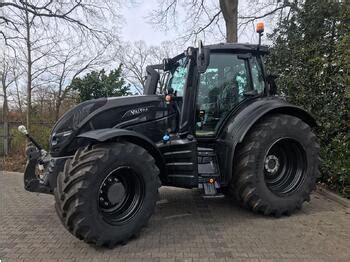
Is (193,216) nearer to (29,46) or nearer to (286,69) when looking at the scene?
(286,69)

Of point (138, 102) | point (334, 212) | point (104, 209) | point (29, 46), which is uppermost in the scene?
point (29, 46)

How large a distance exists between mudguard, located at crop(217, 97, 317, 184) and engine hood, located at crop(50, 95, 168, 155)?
107 centimetres

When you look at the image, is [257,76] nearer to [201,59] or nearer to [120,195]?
[201,59]

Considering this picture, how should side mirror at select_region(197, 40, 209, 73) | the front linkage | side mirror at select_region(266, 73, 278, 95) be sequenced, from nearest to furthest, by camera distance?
the front linkage
side mirror at select_region(197, 40, 209, 73)
side mirror at select_region(266, 73, 278, 95)

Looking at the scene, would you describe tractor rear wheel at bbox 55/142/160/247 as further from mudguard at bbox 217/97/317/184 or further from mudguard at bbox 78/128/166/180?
mudguard at bbox 217/97/317/184

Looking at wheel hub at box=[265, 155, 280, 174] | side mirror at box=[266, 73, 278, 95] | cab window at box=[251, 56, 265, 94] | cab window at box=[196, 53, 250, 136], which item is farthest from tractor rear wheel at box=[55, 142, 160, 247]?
side mirror at box=[266, 73, 278, 95]

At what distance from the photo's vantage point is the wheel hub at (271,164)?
5.94m

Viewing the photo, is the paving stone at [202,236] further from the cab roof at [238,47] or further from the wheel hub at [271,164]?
the cab roof at [238,47]

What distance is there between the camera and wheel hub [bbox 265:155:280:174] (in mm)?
5938

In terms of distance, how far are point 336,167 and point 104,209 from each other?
434cm

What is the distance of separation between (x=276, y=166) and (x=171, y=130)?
5.65 feet

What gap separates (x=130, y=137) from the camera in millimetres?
4938

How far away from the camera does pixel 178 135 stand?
5.62 metres

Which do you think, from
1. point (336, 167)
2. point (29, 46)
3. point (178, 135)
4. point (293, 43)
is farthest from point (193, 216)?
point (29, 46)
